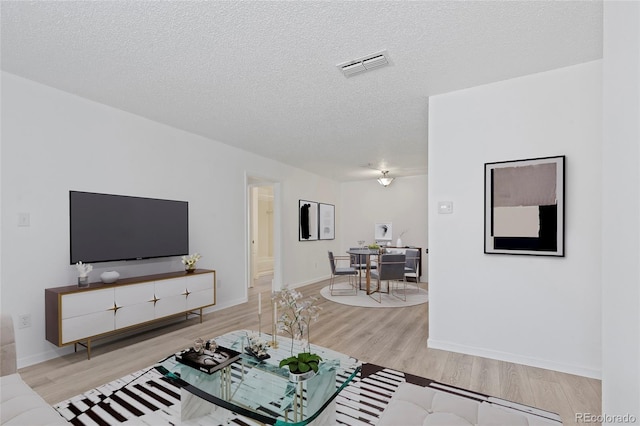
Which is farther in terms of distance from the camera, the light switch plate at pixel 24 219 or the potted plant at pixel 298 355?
the light switch plate at pixel 24 219

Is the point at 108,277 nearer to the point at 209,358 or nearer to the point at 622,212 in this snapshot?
the point at 209,358

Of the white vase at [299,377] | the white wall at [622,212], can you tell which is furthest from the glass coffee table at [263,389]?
the white wall at [622,212]

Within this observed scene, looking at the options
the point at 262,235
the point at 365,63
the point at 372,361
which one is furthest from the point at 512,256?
the point at 262,235

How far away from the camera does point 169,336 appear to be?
362cm

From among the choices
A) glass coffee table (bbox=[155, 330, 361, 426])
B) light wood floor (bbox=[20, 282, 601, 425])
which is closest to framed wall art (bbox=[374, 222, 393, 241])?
light wood floor (bbox=[20, 282, 601, 425])

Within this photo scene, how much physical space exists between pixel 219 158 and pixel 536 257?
4209 mm

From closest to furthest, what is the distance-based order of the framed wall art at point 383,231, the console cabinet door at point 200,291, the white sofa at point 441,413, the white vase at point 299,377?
1. the white sofa at point 441,413
2. the white vase at point 299,377
3. the console cabinet door at point 200,291
4. the framed wall art at point 383,231

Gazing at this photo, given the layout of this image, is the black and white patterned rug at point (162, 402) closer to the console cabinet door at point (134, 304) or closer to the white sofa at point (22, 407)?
the white sofa at point (22, 407)

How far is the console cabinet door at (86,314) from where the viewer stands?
2826 mm

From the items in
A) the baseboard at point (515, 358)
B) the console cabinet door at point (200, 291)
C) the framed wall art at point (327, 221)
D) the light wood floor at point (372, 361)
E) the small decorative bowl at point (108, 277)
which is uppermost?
the framed wall art at point (327, 221)

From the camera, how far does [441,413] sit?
143 cm

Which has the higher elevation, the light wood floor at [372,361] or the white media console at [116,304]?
the white media console at [116,304]

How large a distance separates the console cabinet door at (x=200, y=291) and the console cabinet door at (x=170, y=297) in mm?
77

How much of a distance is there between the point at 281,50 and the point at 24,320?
10.7 feet
